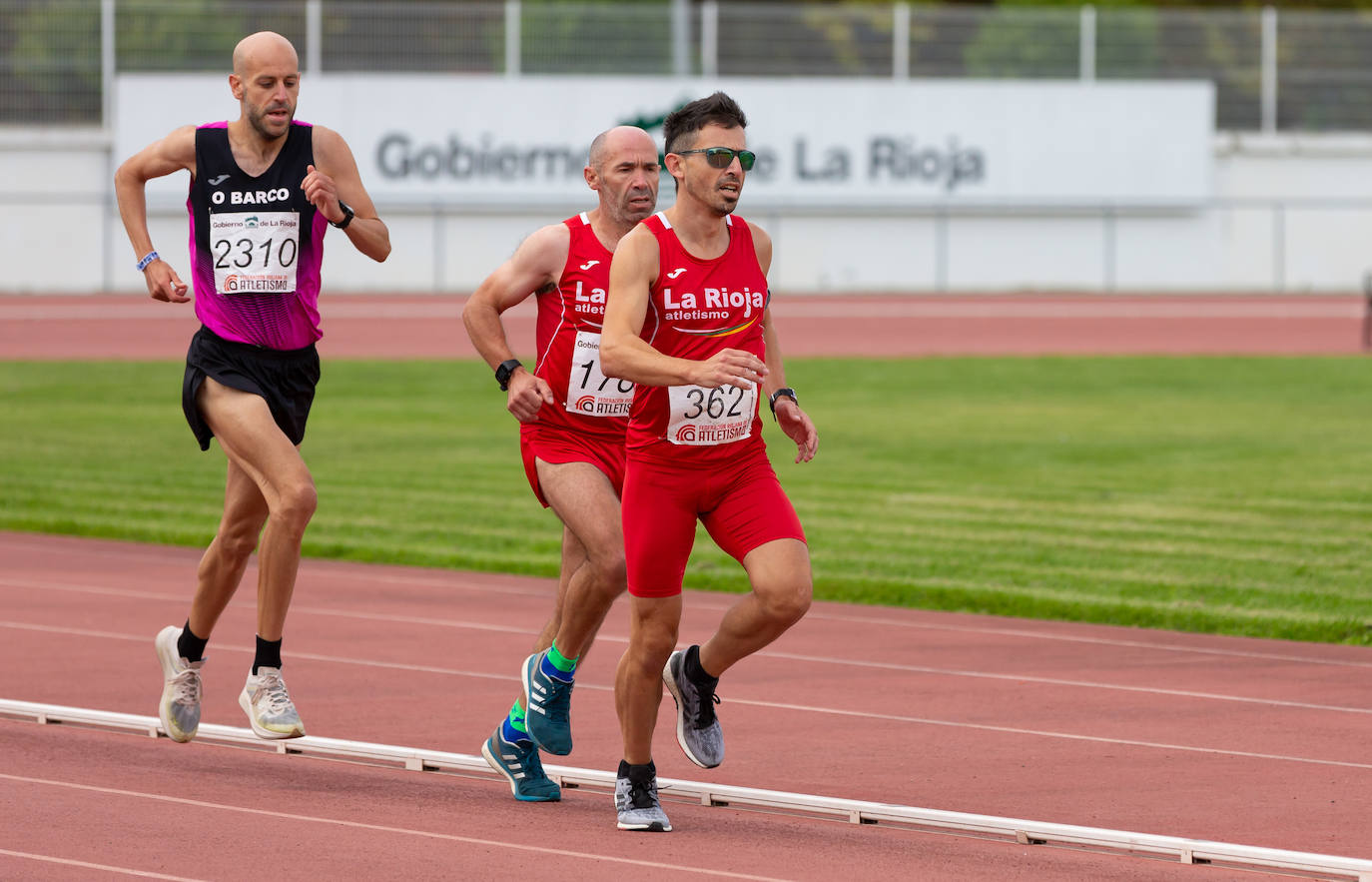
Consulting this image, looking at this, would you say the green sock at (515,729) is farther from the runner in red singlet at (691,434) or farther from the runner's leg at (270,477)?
the runner's leg at (270,477)

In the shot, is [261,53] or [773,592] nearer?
[773,592]

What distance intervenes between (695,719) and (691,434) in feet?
3.21

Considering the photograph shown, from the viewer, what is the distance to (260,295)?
706cm

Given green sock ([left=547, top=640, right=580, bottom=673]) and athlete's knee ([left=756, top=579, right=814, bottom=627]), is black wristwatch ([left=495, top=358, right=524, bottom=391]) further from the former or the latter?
athlete's knee ([left=756, top=579, right=814, bottom=627])

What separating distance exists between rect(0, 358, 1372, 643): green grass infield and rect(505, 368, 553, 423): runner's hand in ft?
16.6

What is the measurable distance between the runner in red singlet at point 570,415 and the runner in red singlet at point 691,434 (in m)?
0.37

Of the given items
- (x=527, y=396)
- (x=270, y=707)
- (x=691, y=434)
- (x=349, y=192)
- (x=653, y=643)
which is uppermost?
(x=349, y=192)

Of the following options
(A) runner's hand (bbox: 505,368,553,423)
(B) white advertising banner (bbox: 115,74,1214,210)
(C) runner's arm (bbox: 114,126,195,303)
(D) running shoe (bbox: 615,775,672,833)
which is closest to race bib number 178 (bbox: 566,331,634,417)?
(A) runner's hand (bbox: 505,368,553,423)

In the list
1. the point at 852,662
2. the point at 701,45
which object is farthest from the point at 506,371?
the point at 701,45

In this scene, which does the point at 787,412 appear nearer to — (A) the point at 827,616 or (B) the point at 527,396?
(B) the point at 527,396

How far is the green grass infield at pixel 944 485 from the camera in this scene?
1160 cm

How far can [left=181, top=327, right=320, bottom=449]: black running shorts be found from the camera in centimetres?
704

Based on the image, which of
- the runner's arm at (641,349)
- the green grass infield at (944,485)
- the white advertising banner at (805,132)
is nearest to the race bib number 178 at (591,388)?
the runner's arm at (641,349)

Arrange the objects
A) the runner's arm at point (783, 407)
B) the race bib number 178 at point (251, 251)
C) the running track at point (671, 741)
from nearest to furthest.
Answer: the running track at point (671, 741) → the runner's arm at point (783, 407) → the race bib number 178 at point (251, 251)
